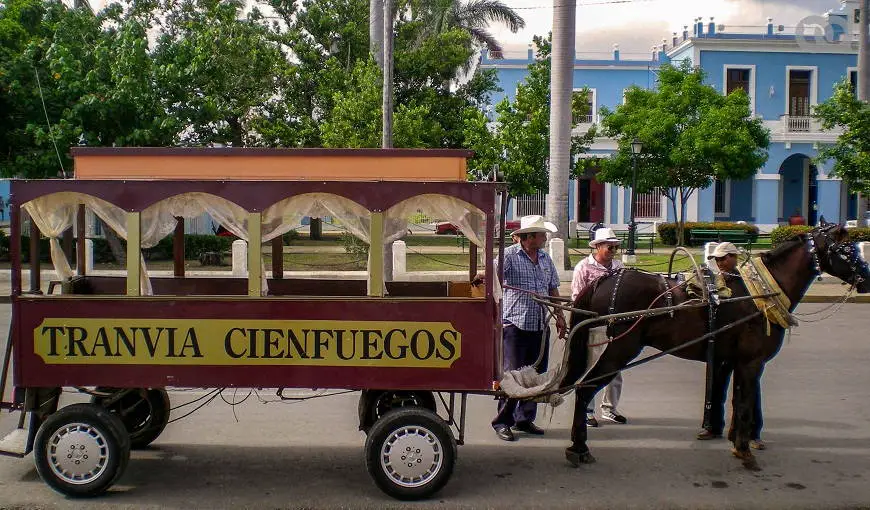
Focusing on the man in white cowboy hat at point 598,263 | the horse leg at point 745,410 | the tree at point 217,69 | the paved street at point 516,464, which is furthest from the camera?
the tree at point 217,69

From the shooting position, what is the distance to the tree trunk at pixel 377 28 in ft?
79.7

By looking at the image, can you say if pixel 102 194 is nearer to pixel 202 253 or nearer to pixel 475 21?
pixel 202 253

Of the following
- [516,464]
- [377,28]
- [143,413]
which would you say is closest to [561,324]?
[516,464]

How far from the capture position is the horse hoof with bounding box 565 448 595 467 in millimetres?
6988

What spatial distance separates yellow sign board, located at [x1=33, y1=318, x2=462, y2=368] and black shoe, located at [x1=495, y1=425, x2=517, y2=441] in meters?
1.88

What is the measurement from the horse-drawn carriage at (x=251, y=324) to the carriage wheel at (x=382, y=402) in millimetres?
519

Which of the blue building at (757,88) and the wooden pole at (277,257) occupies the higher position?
the blue building at (757,88)

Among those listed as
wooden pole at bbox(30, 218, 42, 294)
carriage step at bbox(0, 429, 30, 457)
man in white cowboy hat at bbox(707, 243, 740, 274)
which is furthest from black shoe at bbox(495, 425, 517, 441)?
wooden pole at bbox(30, 218, 42, 294)

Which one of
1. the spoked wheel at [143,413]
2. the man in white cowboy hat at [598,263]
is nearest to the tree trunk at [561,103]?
the man in white cowboy hat at [598,263]

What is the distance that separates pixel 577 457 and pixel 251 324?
9.17 feet

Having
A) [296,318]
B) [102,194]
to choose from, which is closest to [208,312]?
[296,318]

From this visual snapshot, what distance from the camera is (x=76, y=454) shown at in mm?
6129

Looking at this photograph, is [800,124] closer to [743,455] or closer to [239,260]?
[239,260]

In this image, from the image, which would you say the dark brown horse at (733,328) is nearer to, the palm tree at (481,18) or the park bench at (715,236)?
the park bench at (715,236)
